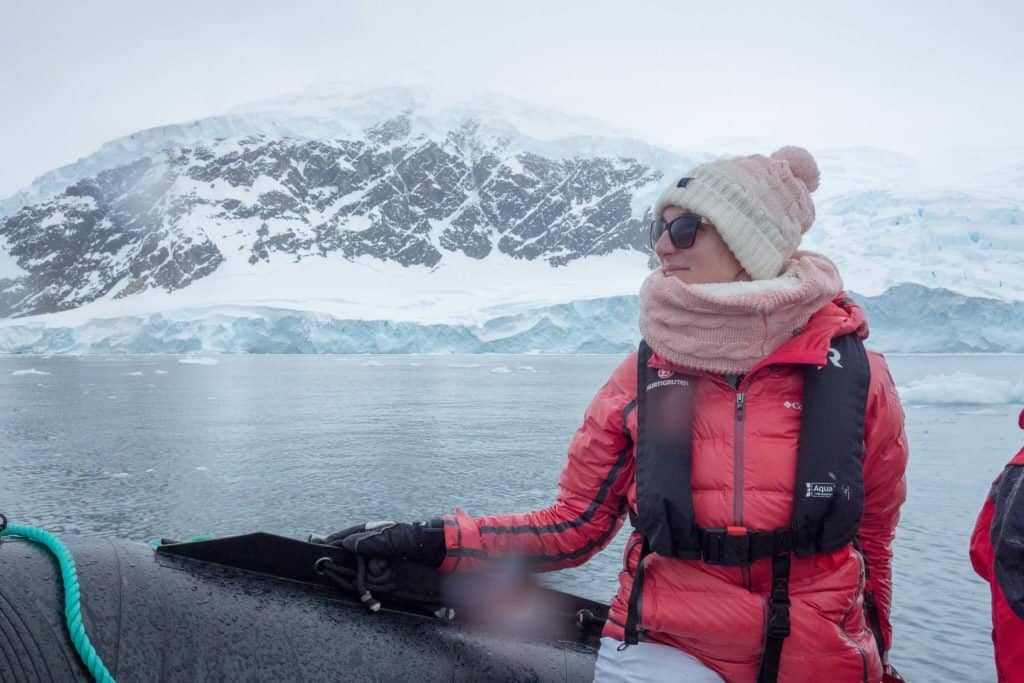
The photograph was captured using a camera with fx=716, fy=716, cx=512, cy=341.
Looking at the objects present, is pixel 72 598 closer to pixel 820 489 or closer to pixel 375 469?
pixel 820 489

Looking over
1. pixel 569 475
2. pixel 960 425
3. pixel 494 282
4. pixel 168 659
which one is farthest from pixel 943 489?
pixel 494 282

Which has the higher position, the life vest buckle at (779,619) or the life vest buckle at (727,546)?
the life vest buckle at (727,546)

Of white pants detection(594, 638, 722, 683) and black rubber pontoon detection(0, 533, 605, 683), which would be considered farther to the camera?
black rubber pontoon detection(0, 533, 605, 683)

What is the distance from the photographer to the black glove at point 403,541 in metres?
1.58

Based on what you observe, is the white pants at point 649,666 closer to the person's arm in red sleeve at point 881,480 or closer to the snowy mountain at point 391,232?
the person's arm in red sleeve at point 881,480

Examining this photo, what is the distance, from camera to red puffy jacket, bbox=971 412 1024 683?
1.10 metres

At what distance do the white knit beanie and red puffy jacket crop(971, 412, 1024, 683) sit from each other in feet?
1.68

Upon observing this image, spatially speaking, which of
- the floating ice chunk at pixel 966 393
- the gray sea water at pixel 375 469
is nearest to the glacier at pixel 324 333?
the floating ice chunk at pixel 966 393

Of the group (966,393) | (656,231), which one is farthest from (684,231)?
(966,393)

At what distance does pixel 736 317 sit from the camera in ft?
4.05

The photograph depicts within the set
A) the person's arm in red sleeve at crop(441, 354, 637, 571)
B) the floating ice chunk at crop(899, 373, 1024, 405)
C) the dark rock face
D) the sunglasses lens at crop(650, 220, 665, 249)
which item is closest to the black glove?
the person's arm in red sleeve at crop(441, 354, 637, 571)

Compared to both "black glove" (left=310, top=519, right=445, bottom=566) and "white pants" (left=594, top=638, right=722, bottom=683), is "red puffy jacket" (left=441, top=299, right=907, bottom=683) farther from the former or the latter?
"black glove" (left=310, top=519, right=445, bottom=566)

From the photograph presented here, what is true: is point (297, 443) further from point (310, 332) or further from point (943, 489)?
point (310, 332)

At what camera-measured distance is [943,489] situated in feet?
23.6
